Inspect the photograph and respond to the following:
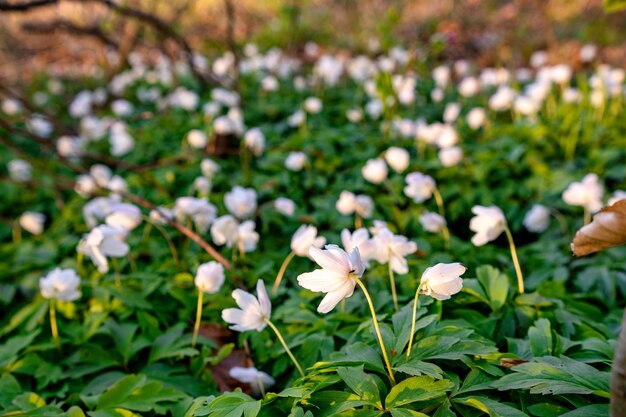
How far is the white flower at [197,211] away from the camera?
9.38 feet

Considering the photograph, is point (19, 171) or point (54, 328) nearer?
point (54, 328)

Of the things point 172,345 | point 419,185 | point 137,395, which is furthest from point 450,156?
point 137,395

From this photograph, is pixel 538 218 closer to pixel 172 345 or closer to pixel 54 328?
pixel 172 345

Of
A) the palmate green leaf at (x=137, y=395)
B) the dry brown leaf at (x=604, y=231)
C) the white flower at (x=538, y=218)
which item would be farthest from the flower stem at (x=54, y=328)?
the white flower at (x=538, y=218)

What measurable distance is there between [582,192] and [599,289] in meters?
0.50

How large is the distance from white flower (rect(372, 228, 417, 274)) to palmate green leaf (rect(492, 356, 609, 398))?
0.64 meters

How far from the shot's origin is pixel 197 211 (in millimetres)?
2896

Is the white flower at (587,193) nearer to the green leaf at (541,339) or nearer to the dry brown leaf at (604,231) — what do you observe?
the green leaf at (541,339)

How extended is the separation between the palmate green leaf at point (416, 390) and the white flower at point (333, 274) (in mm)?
268

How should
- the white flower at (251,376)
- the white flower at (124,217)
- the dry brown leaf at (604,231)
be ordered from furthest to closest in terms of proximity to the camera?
the white flower at (124,217)
the white flower at (251,376)
the dry brown leaf at (604,231)

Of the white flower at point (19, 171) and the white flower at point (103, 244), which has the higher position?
the white flower at point (103, 244)

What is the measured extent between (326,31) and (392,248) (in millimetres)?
7532

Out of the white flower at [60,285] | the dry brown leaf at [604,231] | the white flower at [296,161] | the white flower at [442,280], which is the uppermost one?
the dry brown leaf at [604,231]

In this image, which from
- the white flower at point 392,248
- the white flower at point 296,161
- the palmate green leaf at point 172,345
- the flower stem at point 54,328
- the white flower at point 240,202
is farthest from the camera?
the white flower at point 296,161
